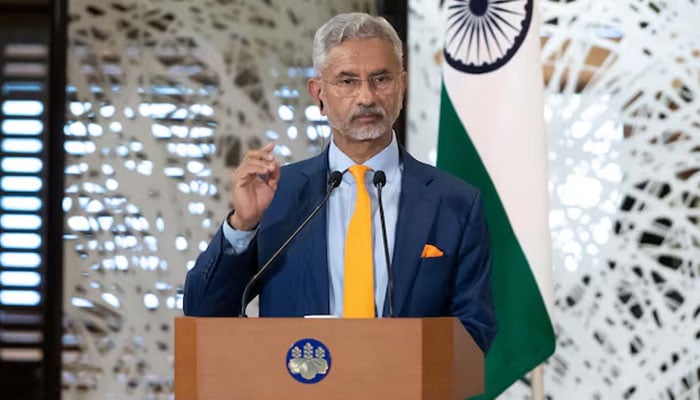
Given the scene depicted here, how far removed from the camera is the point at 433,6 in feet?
15.5

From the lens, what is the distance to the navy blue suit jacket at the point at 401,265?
7.54ft

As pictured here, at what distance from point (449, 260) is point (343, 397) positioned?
61cm

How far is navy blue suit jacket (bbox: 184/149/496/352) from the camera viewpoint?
2.30 metres

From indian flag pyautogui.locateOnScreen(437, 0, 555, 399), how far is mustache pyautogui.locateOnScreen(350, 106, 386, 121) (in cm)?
140

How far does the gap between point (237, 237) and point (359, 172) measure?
0.98ft

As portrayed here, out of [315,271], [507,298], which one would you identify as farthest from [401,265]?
[507,298]

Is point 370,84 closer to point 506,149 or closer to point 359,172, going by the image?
point 359,172

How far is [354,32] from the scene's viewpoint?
8.02 feet

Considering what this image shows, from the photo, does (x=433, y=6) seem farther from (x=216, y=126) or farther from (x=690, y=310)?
(x=690, y=310)

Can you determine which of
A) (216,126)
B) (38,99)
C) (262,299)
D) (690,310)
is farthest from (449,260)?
(38,99)

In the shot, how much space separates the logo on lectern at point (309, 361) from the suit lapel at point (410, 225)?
45cm

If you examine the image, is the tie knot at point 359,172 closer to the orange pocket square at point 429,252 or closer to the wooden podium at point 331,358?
the orange pocket square at point 429,252

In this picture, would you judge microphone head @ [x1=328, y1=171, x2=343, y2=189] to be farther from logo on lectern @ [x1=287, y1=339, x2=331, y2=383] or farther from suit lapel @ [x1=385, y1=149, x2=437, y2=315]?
logo on lectern @ [x1=287, y1=339, x2=331, y2=383]

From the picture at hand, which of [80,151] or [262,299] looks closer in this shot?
[262,299]
